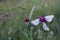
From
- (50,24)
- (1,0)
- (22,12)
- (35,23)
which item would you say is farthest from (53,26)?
(1,0)

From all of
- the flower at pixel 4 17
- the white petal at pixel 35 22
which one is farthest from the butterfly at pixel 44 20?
the flower at pixel 4 17

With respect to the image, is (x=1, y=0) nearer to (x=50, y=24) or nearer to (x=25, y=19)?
(x=25, y=19)

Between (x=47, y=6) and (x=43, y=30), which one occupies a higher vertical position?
(x=47, y=6)

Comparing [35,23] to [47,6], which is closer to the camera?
[35,23]

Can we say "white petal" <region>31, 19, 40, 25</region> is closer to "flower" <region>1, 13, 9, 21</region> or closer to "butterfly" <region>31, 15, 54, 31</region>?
"butterfly" <region>31, 15, 54, 31</region>

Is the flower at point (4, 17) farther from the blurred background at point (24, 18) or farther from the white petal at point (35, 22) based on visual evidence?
the white petal at point (35, 22)

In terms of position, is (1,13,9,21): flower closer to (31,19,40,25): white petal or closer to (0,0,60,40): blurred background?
(0,0,60,40): blurred background

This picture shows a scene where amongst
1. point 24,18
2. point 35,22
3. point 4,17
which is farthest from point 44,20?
point 4,17

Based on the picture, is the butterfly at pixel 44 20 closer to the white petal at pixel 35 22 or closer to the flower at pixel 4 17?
the white petal at pixel 35 22

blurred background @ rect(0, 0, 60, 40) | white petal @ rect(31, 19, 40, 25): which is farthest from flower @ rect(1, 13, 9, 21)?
white petal @ rect(31, 19, 40, 25)
